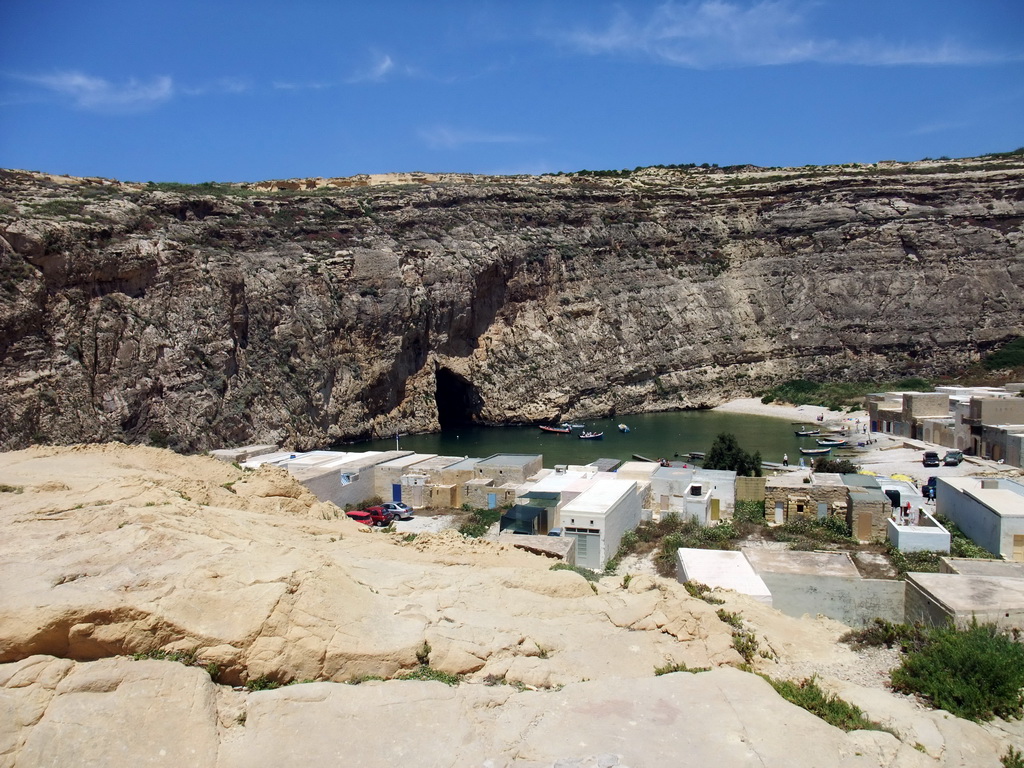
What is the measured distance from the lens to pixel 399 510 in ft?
85.4

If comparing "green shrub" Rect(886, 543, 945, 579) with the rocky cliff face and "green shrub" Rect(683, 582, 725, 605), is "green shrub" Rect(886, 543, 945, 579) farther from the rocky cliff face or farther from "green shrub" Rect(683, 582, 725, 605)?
the rocky cliff face

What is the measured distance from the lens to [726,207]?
68500 mm

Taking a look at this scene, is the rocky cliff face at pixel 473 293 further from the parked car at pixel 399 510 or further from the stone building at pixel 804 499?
the stone building at pixel 804 499

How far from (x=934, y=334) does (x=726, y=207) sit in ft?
68.1

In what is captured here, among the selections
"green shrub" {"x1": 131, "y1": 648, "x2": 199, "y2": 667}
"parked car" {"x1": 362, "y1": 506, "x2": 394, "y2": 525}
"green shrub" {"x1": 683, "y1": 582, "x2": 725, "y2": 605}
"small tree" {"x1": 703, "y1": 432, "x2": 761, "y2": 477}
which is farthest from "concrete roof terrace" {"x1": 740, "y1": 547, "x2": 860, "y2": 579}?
"small tree" {"x1": 703, "y1": 432, "x2": 761, "y2": 477}

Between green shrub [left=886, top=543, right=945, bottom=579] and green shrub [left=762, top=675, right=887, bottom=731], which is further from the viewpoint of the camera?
green shrub [left=886, top=543, right=945, bottom=579]

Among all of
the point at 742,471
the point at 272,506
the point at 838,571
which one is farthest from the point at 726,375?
the point at 272,506

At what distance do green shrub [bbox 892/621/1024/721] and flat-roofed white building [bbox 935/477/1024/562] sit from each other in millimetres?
11990

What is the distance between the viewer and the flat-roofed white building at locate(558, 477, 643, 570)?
19.5 meters

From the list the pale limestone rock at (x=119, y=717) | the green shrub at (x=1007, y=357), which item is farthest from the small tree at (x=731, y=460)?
the green shrub at (x=1007, y=357)

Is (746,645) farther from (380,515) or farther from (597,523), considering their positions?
(380,515)

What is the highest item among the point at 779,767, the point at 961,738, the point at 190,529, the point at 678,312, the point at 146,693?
the point at 678,312

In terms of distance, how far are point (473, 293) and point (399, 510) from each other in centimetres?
3423

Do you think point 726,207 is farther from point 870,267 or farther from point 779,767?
point 779,767
